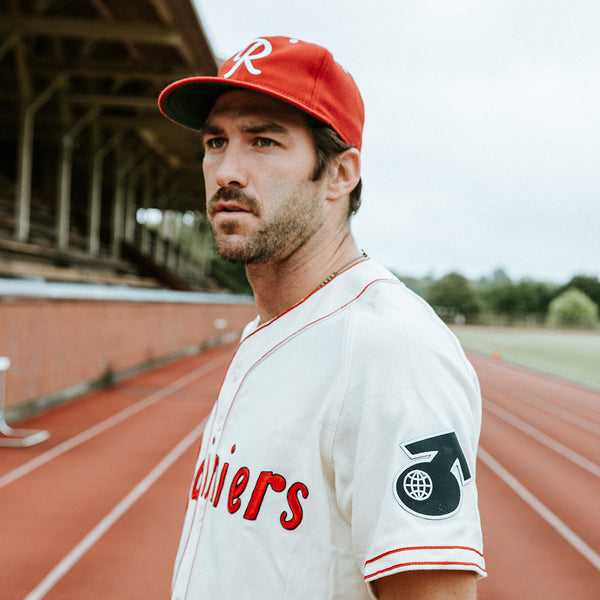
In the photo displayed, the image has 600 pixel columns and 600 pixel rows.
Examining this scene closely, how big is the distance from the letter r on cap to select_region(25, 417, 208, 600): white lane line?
171 inches

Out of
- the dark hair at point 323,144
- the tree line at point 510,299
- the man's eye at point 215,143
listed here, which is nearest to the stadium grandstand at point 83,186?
the man's eye at point 215,143

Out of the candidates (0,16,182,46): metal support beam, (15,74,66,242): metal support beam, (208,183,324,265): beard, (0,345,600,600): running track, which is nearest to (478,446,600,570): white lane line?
(0,345,600,600): running track

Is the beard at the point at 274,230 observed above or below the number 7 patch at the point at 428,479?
above

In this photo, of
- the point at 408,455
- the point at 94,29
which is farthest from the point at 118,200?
the point at 408,455

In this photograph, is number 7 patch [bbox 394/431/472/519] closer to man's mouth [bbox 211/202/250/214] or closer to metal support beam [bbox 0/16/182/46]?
man's mouth [bbox 211/202/250/214]

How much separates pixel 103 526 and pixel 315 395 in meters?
5.27

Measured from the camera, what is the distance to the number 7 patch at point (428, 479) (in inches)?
35.8

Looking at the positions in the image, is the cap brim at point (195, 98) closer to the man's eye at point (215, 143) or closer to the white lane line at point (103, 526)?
the man's eye at point (215, 143)

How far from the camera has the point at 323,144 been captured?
4.30 ft

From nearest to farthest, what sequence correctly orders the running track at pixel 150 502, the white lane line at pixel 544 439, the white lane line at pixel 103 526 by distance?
1. the white lane line at pixel 103 526
2. the running track at pixel 150 502
3. the white lane line at pixel 544 439

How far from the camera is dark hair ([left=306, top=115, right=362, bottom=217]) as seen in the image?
1.30 m

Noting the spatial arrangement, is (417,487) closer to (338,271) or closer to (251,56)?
(338,271)

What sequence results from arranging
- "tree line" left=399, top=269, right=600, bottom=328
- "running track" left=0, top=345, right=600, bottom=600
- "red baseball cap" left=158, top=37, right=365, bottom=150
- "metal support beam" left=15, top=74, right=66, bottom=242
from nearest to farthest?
"red baseball cap" left=158, top=37, right=365, bottom=150, "running track" left=0, top=345, right=600, bottom=600, "metal support beam" left=15, top=74, right=66, bottom=242, "tree line" left=399, top=269, right=600, bottom=328

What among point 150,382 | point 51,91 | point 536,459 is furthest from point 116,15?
point 536,459
